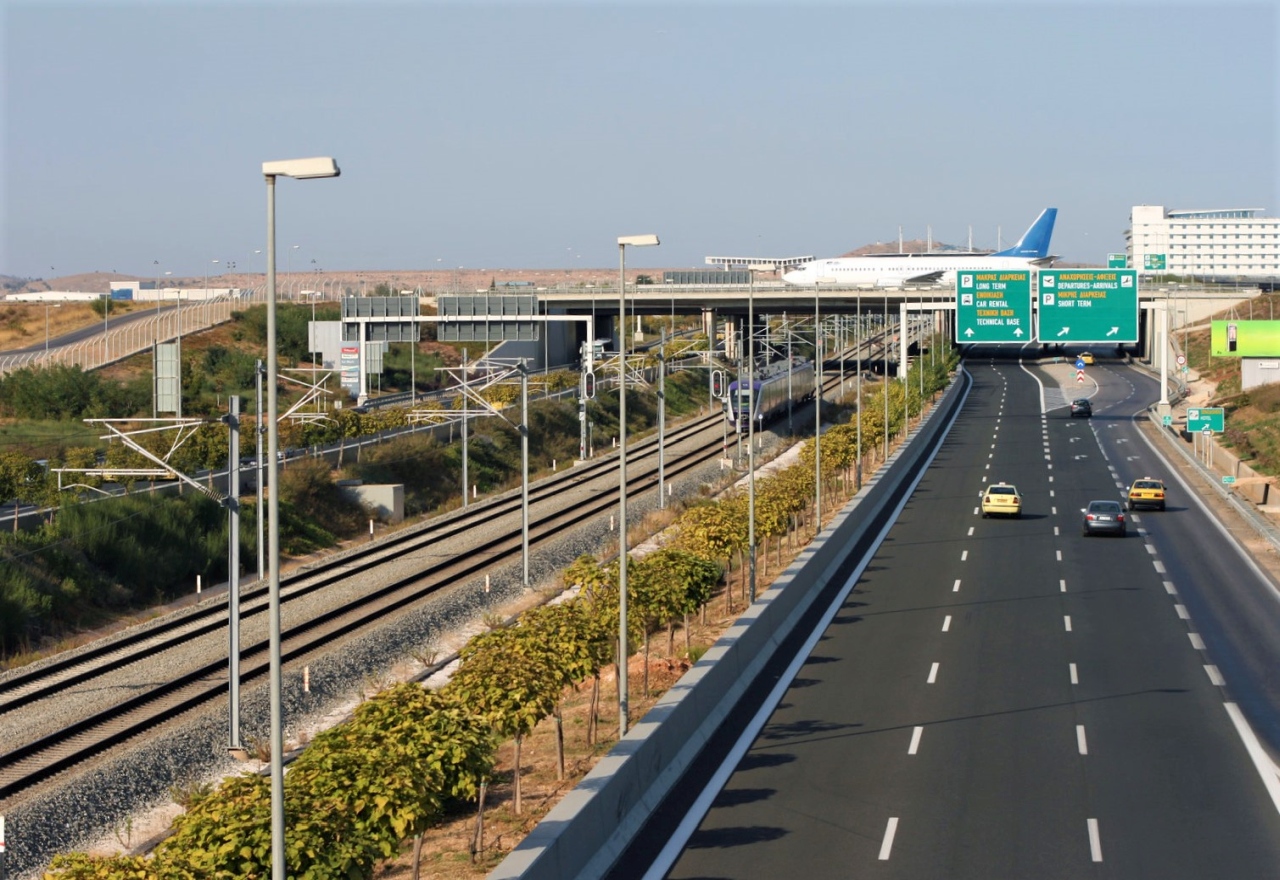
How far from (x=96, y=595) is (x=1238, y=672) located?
29.5 metres

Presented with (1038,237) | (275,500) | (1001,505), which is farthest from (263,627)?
(1038,237)

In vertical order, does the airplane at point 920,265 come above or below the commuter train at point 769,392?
above

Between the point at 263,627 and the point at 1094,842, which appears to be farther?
the point at 263,627

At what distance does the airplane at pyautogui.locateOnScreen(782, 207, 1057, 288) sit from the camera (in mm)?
141750

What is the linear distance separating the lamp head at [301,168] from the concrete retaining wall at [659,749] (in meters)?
6.23

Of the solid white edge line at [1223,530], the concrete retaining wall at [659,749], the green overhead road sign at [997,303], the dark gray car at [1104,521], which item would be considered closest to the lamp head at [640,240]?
the concrete retaining wall at [659,749]

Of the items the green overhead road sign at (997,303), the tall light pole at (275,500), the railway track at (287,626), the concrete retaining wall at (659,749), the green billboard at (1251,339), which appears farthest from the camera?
the green billboard at (1251,339)

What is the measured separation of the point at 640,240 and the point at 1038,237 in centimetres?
13474

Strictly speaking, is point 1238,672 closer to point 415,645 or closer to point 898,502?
point 415,645

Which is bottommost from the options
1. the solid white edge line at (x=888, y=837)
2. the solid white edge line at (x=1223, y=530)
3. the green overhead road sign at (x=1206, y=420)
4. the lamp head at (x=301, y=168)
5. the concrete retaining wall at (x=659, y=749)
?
the solid white edge line at (x=1223, y=530)

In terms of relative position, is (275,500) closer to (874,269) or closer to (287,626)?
(287,626)

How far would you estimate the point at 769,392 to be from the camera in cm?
8244

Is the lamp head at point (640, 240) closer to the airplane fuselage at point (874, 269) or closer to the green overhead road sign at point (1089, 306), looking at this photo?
the green overhead road sign at point (1089, 306)

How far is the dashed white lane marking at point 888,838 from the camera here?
16047mm
